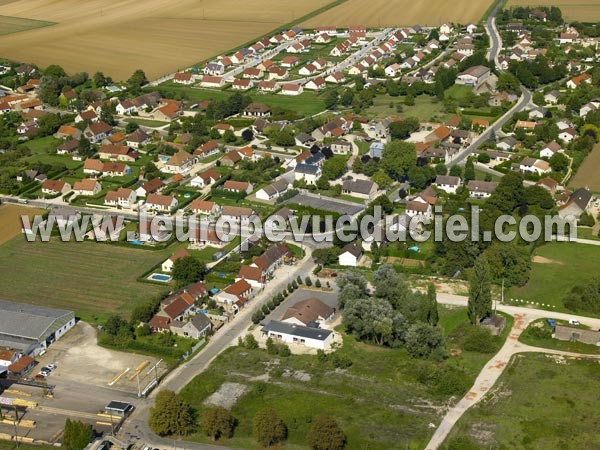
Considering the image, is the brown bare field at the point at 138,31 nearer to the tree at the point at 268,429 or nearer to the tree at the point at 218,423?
the tree at the point at 218,423

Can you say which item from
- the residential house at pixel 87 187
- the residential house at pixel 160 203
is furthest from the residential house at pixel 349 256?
the residential house at pixel 87 187

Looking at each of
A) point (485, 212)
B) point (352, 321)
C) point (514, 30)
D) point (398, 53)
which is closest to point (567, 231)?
point (485, 212)

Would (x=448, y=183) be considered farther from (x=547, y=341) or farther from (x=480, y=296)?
(x=547, y=341)

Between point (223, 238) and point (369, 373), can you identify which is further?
point (223, 238)

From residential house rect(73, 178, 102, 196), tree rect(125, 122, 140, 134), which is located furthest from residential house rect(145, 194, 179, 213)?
tree rect(125, 122, 140, 134)

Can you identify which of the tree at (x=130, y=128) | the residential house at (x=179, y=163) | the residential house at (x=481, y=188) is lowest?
the residential house at (x=481, y=188)

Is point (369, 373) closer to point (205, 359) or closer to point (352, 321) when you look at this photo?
point (352, 321)

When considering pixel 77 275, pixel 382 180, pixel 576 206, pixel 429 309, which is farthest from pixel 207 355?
pixel 576 206
